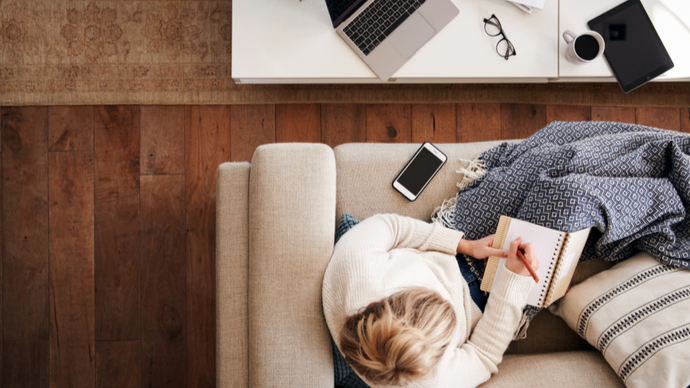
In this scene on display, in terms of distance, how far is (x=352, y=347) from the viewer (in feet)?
2.69

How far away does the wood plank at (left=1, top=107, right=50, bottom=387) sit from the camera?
1.48 metres

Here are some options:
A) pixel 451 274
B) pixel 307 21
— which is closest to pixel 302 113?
pixel 307 21

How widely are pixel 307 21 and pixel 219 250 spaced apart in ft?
2.17

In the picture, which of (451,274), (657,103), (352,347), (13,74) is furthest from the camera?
(657,103)

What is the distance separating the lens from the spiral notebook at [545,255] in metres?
0.92

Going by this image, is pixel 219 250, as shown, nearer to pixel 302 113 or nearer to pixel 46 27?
pixel 302 113

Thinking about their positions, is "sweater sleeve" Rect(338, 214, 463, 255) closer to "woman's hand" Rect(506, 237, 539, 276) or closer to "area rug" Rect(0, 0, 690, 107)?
"woman's hand" Rect(506, 237, 539, 276)

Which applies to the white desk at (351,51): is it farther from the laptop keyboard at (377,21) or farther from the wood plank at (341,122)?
the wood plank at (341,122)

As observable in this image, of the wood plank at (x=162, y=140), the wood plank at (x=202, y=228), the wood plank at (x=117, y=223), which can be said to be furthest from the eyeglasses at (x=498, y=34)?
the wood plank at (x=117, y=223)

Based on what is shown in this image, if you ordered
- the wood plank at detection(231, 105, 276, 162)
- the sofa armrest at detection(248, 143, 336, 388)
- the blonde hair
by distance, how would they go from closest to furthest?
the blonde hair < the sofa armrest at detection(248, 143, 336, 388) < the wood plank at detection(231, 105, 276, 162)

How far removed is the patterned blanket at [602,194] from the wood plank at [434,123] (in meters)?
0.49

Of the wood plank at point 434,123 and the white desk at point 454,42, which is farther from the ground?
the white desk at point 454,42

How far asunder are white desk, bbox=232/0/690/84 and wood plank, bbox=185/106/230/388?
1.66 feet

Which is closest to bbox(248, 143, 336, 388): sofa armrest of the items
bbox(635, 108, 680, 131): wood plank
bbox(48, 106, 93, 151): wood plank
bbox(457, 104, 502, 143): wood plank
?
bbox(457, 104, 502, 143): wood plank
